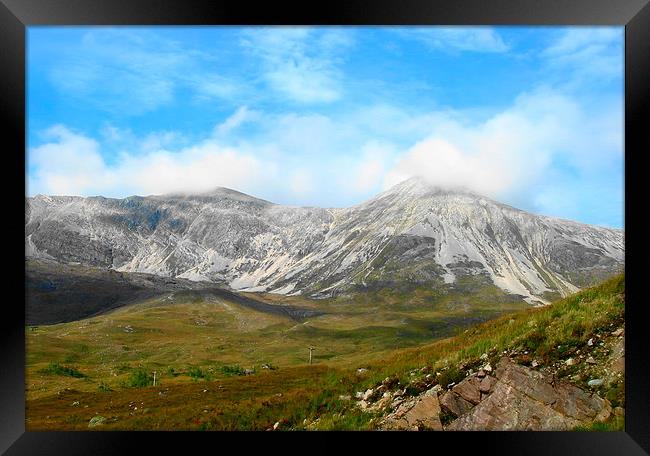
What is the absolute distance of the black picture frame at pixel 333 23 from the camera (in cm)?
532

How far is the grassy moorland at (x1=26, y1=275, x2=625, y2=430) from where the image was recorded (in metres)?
7.21

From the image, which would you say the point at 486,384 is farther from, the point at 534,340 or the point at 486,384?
the point at 534,340

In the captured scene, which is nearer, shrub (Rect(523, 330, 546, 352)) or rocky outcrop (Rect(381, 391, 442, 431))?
rocky outcrop (Rect(381, 391, 442, 431))

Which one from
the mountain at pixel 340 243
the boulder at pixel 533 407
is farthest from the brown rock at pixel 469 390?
the mountain at pixel 340 243

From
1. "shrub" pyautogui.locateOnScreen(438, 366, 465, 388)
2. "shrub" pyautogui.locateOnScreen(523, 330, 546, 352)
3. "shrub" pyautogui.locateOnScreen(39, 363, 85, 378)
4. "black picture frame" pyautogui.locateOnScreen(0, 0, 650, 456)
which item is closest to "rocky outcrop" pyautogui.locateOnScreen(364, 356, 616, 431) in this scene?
Answer: "shrub" pyautogui.locateOnScreen(438, 366, 465, 388)

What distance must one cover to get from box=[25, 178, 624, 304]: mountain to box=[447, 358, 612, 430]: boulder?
326ft

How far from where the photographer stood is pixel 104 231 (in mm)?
179250

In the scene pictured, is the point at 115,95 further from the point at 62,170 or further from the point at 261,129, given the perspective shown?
the point at 261,129

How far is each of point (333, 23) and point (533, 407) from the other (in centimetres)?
528

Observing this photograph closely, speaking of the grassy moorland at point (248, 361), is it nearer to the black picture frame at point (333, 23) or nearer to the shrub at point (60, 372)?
the shrub at point (60, 372)

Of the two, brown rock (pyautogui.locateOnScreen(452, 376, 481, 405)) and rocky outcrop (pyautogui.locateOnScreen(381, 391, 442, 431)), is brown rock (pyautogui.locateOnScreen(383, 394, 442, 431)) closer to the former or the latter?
rocky outcrop (pyautogui.locateOnScreen(381, 391, 442, 431))

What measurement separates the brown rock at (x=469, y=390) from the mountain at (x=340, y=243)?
325 feet

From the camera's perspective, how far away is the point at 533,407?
6121 millimetres

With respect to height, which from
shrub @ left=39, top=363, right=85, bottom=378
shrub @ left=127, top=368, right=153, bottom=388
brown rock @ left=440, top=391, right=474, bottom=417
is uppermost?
brown rock @ left=440, top=391, right=474, bottom=417
